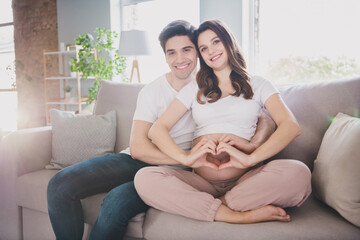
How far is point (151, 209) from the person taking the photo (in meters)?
1.22

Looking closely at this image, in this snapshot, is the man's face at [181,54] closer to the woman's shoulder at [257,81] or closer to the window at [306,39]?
the woman's shoulder at [257,81]

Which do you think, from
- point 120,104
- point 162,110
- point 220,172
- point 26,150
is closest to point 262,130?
point 220,172

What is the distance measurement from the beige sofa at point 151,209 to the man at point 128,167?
0.08 m

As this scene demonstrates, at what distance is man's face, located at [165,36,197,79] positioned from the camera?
1.52 m

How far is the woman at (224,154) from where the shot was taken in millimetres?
1073

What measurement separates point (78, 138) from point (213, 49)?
36.6 inches

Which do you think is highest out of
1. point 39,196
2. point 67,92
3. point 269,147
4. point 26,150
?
point 67,92

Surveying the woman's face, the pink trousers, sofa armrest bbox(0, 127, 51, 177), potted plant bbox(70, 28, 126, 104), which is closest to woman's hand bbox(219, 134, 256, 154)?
the pink trousers

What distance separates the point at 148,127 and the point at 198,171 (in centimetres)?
34

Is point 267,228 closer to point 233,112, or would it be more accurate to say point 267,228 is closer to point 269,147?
point 269,147

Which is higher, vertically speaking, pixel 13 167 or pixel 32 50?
pixel 32 50

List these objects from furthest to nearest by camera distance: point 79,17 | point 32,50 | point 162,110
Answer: point 32,50
point 79,17
point 162,110

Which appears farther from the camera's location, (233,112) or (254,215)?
(233,112)

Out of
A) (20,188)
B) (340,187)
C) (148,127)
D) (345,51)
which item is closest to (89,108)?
(20,188)
